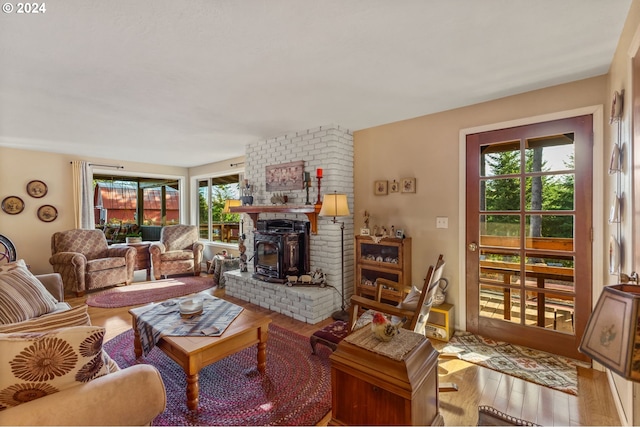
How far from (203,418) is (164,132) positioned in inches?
139

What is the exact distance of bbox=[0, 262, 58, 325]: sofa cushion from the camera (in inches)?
74.0

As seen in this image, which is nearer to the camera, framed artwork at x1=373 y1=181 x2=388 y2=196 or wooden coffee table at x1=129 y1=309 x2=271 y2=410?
wooden coffee table at x1=129 y1=309 x2=271 y2=410

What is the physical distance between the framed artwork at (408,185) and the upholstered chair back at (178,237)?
466cm

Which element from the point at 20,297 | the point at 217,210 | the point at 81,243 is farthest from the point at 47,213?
the point at 20,297

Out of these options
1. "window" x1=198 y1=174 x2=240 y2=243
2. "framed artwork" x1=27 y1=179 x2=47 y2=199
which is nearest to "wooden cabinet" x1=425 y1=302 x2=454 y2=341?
"window" x1=198 y1=174 x2=240 y2=243

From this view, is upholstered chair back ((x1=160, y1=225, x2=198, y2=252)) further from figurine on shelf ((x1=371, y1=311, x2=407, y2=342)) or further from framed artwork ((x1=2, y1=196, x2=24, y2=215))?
figurine on shelf ((x1=371, y1=311, x2=407, y2=342))

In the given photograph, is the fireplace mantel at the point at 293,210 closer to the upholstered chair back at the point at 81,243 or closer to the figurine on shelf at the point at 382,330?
the figurine on shelf at the point at 382,330

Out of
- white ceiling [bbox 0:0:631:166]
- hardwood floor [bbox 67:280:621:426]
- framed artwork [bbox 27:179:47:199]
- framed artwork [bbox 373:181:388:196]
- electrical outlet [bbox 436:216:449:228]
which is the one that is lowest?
hardwood floor [bbox 67:280:621:426]

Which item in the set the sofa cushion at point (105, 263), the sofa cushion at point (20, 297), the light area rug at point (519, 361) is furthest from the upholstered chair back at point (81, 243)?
the light area rug at point (519, 361)

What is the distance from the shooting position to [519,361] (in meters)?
2.37

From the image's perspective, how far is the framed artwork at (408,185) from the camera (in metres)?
3.24

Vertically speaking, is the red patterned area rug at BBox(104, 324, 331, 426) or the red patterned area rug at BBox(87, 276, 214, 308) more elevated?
the red patterned area rug at BBox(87, 276, 214, 308)

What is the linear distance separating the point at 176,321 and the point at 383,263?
2190mm

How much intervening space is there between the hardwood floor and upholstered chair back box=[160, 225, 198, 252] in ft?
16.7
